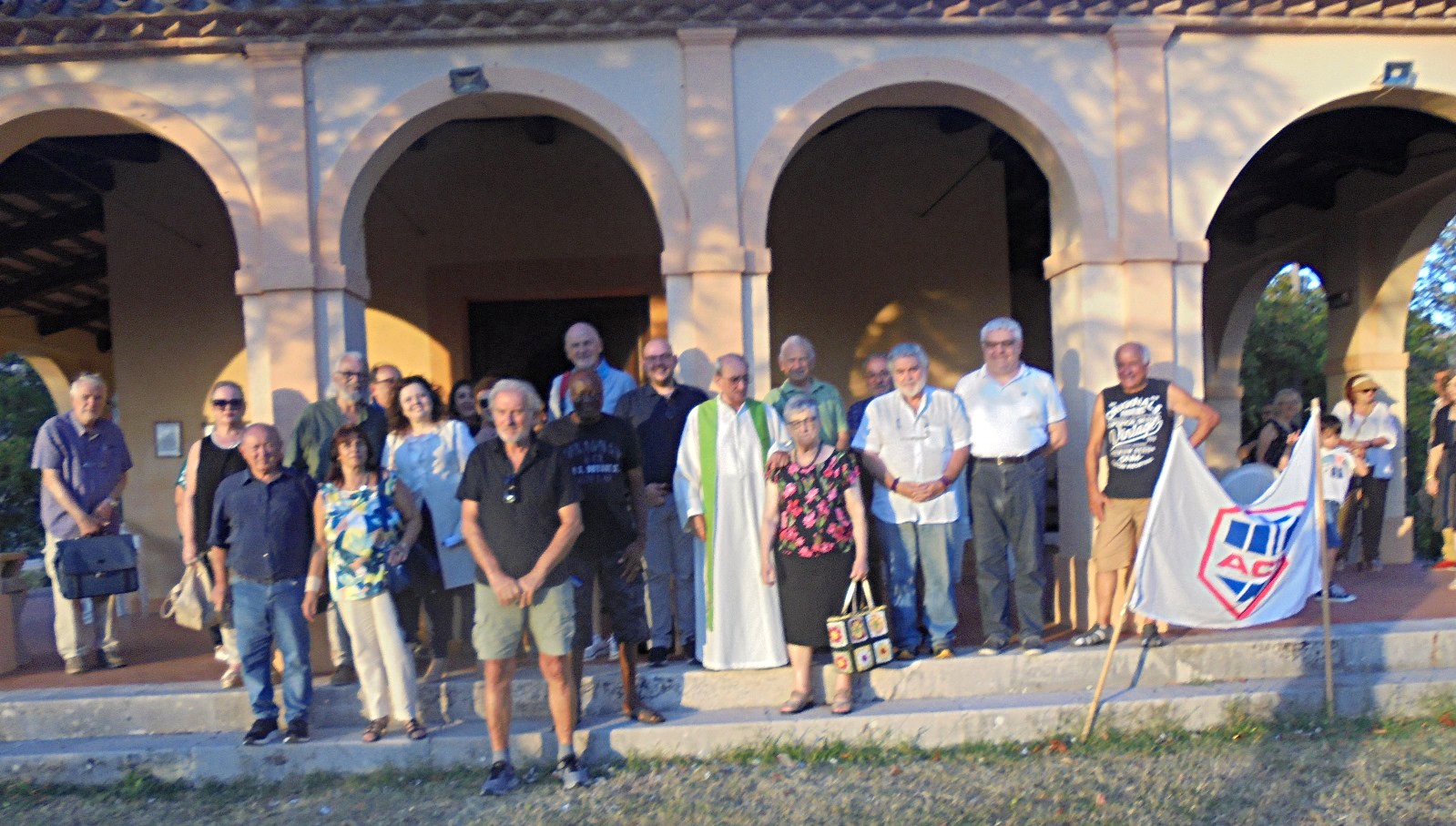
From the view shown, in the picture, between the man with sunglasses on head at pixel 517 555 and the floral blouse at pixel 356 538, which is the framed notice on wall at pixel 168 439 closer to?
the floral blouse at pixel 356 538

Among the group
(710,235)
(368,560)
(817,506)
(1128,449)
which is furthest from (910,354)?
(368,560)

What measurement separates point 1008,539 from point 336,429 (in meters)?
3.58

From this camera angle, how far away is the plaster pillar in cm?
596

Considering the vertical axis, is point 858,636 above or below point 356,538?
below

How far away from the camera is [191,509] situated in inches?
204

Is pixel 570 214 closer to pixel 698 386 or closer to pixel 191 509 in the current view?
pixel 698 386

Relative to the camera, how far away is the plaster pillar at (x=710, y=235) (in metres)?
5.96

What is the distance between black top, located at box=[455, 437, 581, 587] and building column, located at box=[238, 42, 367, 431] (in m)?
2.08

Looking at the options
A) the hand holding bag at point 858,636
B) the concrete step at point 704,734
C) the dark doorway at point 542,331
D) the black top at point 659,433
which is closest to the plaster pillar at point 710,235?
the black top at point 659,433

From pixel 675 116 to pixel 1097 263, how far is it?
106 inches

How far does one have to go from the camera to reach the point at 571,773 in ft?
14.8

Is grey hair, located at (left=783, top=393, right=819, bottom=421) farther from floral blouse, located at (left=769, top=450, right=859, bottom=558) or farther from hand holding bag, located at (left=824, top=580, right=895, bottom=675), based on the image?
hand holding bag, located at (left=824, top=580, right=895, bottom=675)

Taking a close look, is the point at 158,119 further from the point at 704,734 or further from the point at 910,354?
the point at 704,734

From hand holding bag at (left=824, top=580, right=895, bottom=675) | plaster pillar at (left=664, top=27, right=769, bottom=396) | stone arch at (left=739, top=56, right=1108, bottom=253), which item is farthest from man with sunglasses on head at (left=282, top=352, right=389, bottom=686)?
hand holding bag at (left=824, top=580, right=895, bottom=675)
